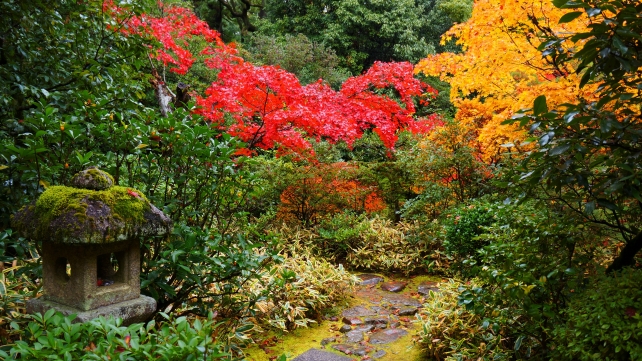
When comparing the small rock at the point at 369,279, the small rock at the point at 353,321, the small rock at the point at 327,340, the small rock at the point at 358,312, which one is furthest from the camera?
the small rock at the point at 369,279

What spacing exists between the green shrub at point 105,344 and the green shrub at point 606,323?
188cm

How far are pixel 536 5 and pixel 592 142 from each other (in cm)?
322

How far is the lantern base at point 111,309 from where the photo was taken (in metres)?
2.30

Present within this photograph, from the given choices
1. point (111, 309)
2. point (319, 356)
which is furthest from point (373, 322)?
point (111, 309)

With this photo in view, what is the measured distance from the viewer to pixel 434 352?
3.77 metres

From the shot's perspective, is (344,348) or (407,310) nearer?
(344,348)

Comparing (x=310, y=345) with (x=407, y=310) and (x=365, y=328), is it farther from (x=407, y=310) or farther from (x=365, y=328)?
(x=407, y=310)

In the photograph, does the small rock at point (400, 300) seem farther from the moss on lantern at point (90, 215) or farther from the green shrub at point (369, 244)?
the moss on lantern at point (90, 215)

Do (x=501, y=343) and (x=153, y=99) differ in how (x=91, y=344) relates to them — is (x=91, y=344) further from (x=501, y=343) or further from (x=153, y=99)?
(x=153, y=99)

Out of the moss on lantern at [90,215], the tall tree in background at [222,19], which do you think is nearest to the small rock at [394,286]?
the moss on lantern at [90,215]

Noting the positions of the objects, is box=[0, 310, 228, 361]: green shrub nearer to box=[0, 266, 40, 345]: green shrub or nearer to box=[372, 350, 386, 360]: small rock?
box=[0, 266, 40, 345]: green shrub

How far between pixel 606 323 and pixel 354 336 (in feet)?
8.32

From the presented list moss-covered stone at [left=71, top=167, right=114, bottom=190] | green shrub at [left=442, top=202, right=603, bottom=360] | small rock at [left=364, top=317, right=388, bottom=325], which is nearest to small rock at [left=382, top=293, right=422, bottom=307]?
small rock at [left=364, top=317, right=388, bottom=325]

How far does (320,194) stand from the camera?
745 cm
